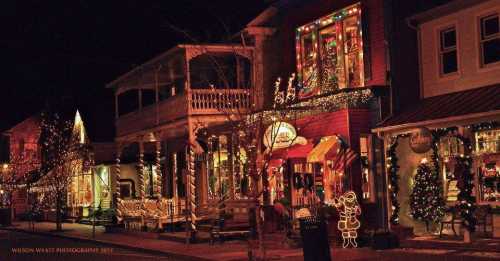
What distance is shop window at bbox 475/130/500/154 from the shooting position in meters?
19.8

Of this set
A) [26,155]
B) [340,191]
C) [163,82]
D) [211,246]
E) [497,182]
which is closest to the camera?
[497,182]

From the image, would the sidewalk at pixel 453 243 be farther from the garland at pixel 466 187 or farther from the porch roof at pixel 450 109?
the porch roof at pixel 450 109

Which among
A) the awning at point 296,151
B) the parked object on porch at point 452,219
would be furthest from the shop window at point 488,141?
the awning at point 296,151

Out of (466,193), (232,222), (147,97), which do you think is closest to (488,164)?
(466,193)

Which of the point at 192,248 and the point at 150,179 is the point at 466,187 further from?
the point at 150,179

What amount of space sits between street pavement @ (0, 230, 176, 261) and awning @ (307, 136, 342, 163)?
4952 millimetres

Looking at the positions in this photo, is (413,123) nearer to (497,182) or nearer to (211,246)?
(497,182)

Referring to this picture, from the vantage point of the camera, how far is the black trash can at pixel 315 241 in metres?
15.7

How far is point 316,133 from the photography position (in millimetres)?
24438

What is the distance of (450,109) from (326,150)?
4302mm

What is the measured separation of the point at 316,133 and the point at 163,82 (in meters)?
13.3

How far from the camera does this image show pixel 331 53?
24547 millimetres

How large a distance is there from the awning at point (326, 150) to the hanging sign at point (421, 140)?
9.38ft

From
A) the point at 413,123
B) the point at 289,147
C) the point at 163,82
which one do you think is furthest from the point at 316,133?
the point at 163,82
